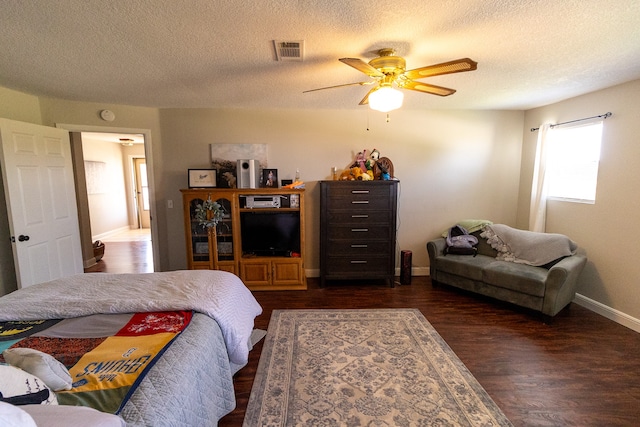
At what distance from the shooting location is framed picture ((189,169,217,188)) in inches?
150

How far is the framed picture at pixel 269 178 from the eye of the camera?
12.8 ft

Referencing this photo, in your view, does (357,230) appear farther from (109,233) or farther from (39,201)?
(109,233)

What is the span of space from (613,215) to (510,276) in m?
1.18

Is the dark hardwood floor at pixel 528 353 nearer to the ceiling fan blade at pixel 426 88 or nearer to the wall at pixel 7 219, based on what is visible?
the ceiling fan blade at pixel 426 88

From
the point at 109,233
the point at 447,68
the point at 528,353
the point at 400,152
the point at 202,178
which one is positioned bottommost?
the point at 528,353

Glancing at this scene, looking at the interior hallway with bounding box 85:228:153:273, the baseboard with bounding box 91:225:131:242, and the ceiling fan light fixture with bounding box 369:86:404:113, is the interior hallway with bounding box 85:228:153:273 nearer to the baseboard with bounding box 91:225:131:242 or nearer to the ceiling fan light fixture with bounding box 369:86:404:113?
the baseboard with bounding box 91:225:131:242

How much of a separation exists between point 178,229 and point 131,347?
299cm

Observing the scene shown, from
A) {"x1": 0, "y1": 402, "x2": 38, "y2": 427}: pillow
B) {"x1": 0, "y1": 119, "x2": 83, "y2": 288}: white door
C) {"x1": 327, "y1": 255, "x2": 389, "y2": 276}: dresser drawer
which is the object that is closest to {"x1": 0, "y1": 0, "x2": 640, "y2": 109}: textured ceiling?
{"x1": 0, "y1": 119, "x2": 83, "y2": 288}: white door

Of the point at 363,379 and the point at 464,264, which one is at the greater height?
the point at 464,264

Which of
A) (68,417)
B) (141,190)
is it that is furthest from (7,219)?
(141,190)

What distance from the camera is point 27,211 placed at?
9.41 ft

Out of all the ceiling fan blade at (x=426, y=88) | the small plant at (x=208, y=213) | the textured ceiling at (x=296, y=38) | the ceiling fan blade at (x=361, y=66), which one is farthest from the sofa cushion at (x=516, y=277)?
the small plant at (x=208, y=213)

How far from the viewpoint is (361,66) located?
194cm

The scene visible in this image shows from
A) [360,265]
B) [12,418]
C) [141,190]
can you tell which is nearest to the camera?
[12,418]
